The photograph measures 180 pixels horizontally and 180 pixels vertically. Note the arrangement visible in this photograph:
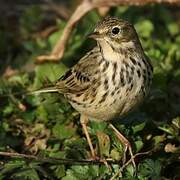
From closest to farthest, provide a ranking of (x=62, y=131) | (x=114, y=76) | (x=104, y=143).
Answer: (x=114, y=76)
(x=104, y=143)
(x=62, y=131)

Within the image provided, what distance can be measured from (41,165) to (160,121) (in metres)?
1.17

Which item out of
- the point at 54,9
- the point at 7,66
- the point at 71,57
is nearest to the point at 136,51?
the point at 71,57

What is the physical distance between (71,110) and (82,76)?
611mm

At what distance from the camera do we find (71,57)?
7730mm

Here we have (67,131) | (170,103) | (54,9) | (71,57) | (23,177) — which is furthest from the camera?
(54,9)

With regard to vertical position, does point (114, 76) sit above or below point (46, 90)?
above

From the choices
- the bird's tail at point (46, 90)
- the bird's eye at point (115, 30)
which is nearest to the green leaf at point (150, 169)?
the bird's eye at point (115, 30)

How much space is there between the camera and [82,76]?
6.12 m

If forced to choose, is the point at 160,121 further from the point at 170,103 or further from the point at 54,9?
the point at 54,9

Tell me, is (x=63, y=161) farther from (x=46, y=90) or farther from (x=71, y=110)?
(x=46, y=90)

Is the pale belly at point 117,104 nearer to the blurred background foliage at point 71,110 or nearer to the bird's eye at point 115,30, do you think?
the blurred background foliage at point 71,110

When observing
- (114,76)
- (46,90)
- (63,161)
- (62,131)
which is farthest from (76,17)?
(63,161)

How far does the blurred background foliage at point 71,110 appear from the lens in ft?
19.5

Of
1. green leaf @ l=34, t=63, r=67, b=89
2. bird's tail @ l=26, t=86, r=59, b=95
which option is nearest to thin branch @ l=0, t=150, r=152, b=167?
bird's tail @ l=26, t=86, r=59, b=95
